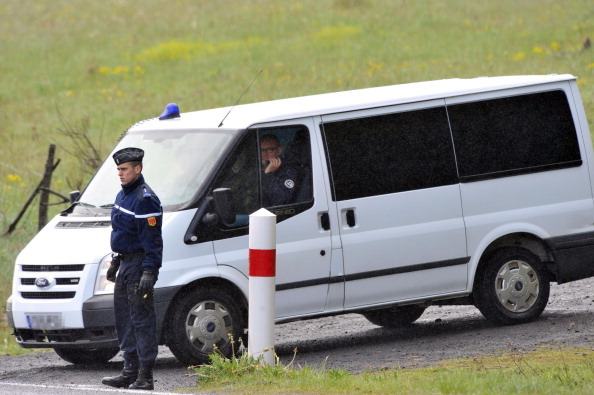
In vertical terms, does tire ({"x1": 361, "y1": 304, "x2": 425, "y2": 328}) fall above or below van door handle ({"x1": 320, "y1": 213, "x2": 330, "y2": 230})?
below

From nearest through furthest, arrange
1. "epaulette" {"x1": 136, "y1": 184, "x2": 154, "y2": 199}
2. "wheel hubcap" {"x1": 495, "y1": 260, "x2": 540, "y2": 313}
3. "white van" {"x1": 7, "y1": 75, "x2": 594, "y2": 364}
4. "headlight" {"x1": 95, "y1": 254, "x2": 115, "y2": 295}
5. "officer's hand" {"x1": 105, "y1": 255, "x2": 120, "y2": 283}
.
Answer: "epaulette" {"x1": 136, "y1": 184, "x2": 154, "y2": 199} < "officer's hand" {"x1": 105, "y1": 255, "x2": 120, "y2": 283} < "headlight" {"x1": 95, "y1": 254, "x2": 115, "y2": 295} < "white van" {"x1": 7, "y1": 75, "x2": 594, "y2": 364} < "wheel hubcap" {"x1": 495, "y1": 260, "x2": 540, "y2": 313}

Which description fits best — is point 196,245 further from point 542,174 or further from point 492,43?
point 492,43

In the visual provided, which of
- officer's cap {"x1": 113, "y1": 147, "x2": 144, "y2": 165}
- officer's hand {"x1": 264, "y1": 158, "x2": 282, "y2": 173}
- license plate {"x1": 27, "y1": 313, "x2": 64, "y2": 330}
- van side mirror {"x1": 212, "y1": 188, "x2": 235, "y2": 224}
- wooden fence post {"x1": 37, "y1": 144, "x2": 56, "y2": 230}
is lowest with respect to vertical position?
license plate {"x1": 27, "y1": 313, "x2": 64, "y2": 330}

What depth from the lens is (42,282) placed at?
10.4m

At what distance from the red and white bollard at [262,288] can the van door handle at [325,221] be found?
1794 millimetres

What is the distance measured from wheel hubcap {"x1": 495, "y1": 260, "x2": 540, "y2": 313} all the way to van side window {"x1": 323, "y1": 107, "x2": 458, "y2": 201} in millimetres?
1060

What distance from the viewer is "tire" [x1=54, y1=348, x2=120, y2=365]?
11305 millimetres

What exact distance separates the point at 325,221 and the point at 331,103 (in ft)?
3.55

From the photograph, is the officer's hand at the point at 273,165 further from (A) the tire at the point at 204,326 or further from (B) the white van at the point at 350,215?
(A) the tire at the point at 204,326

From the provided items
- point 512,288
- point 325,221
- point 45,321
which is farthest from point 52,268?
point 512,288

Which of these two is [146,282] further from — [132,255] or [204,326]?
[204,326]

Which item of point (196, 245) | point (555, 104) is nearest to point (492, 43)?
point (555, 104)

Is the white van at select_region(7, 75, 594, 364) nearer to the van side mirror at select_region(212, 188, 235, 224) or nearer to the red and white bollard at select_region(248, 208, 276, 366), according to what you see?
the van side mirror at select_region(212, 188, 235, 224)

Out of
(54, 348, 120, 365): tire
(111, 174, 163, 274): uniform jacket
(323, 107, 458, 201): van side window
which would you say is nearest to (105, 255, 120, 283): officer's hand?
(111, 174, 163, 274): uniform jacket
